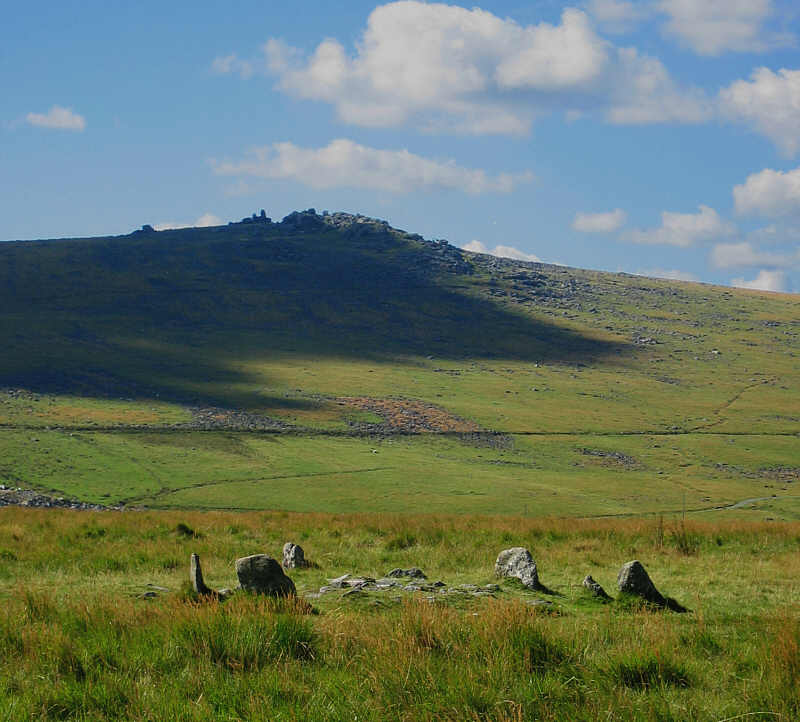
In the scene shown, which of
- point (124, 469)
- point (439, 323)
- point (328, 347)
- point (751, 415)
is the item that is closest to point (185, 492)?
point (124, 469)

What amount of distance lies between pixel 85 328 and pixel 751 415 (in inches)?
4724

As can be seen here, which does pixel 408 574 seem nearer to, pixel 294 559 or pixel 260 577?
pixel 294 559

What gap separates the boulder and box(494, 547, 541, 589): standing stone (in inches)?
208

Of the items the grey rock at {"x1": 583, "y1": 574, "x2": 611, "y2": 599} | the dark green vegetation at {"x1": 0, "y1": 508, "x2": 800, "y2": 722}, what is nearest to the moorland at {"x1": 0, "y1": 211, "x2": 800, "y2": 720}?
the dark green vegetation at {"x1": 0, "y1": 508, "x2": 800, "y2": 722}

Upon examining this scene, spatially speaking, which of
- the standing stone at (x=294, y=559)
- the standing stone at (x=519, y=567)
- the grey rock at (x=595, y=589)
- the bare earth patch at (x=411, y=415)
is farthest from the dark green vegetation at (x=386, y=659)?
→ the bare earth patch at (x=411, y=415)

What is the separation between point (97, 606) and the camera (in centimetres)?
1071

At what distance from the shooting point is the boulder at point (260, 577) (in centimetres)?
1194

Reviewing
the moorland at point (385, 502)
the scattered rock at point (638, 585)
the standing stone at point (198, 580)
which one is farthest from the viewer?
the scattered rock at point (638, 585)

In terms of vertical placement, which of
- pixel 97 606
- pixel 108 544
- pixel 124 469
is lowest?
pixel 124 469

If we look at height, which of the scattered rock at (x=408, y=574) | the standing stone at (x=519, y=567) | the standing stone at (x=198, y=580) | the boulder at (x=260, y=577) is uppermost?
the boulder at (x=260, y=577)

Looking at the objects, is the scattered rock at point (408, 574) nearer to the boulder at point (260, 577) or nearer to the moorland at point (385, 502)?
the moorland at point (385, 502)

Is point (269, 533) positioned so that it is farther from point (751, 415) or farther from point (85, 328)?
point (85, 328)

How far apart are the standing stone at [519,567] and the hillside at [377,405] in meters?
42.5

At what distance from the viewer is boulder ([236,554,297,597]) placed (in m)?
11.9
